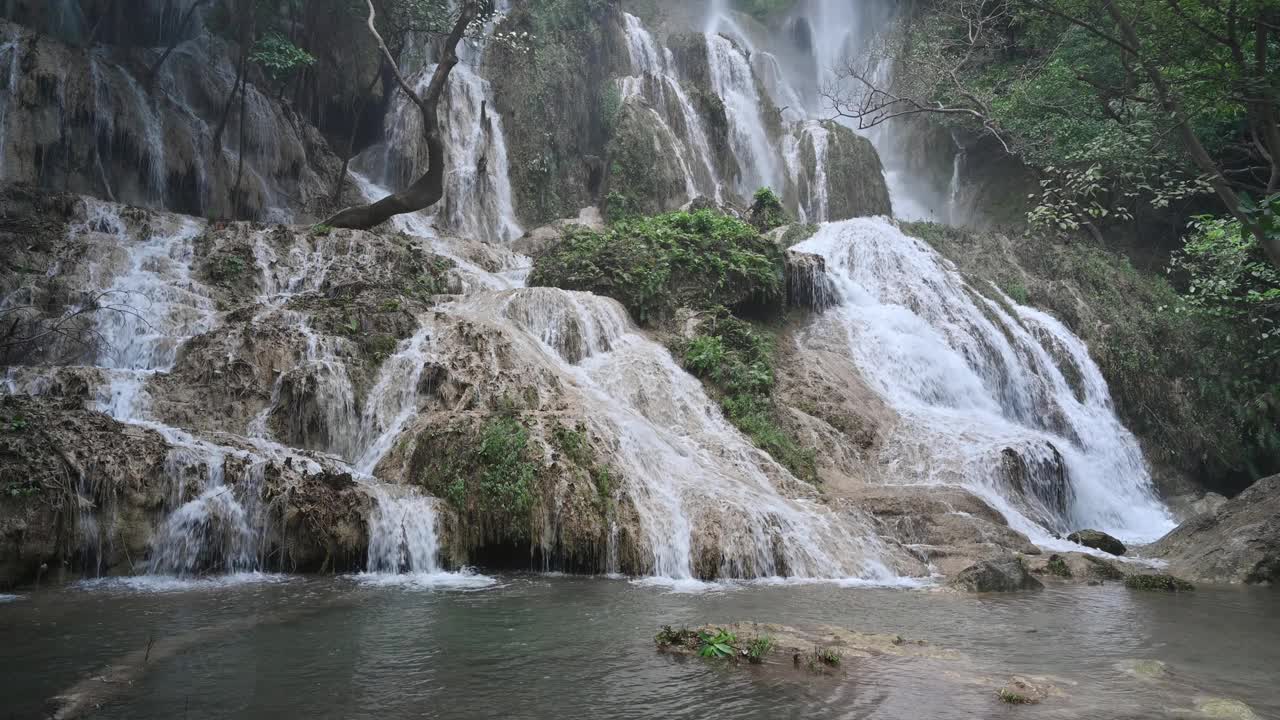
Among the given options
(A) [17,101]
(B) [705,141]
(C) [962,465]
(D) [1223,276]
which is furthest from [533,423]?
(B) [705,141]

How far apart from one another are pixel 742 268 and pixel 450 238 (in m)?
6.87

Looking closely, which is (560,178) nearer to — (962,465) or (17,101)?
(17,101)

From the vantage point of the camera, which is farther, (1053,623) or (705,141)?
(705,141)

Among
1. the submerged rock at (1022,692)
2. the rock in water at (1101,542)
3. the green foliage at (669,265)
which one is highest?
the green foliage at (669,265)

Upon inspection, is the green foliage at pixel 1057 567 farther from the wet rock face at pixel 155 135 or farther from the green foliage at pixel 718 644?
the wet rock face at pixel 155 135

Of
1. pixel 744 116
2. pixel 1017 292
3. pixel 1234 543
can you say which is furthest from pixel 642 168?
pixel 1234 543

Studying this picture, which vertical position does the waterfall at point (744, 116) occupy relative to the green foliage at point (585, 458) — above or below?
above

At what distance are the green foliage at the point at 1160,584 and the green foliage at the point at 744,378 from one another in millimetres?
4732

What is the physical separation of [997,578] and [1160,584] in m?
2.07

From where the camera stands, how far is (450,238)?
61.7 feet

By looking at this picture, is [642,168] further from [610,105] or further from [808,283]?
[808,283]

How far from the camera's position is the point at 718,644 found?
545 centimetres

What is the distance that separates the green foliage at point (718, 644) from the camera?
5.39 metres

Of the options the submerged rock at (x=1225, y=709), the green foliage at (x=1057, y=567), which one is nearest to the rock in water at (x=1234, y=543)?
the green foliage at (x=1057, y=567)
